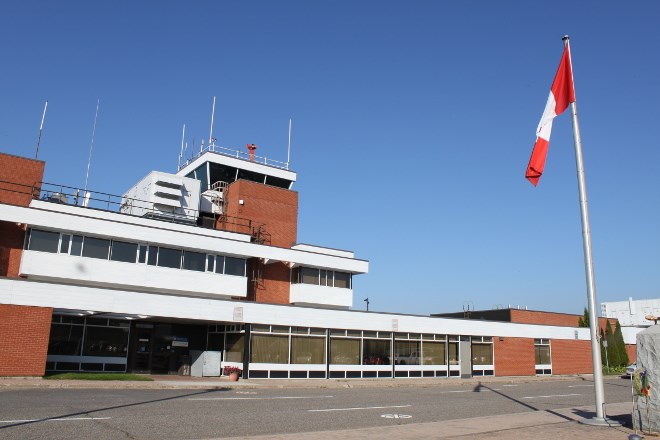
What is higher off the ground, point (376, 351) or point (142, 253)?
point (142, 253)

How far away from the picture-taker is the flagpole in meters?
14.6

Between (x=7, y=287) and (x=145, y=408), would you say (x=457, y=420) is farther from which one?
(x=7, y=287)

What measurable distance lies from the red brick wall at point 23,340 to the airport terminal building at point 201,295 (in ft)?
0.13

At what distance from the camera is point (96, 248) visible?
28922 millimetres

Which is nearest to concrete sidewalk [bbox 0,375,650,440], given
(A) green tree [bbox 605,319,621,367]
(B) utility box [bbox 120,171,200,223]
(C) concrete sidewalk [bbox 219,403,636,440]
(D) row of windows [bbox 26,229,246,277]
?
(C) concrete sidewalk [bbox 219,403,636,440]

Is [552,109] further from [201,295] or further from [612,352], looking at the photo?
[612,352]

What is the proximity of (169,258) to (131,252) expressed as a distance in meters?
2.03

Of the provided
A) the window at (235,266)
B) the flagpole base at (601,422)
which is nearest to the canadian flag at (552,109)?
the flagpole base at (601,422)

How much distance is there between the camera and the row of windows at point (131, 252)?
91.5 feet

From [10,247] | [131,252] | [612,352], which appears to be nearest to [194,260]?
[131,252]

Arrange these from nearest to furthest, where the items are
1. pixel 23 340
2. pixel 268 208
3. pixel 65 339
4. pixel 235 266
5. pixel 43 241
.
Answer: pixel 23 340, pixel 65 339, pixel 43 241, pixel 235 266, pixel 268 208

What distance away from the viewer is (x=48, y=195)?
32219mm

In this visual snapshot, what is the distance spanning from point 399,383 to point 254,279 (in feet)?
34.8

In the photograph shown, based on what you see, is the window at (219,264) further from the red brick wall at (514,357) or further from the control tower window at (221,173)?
the red brick wall at (514,357)
